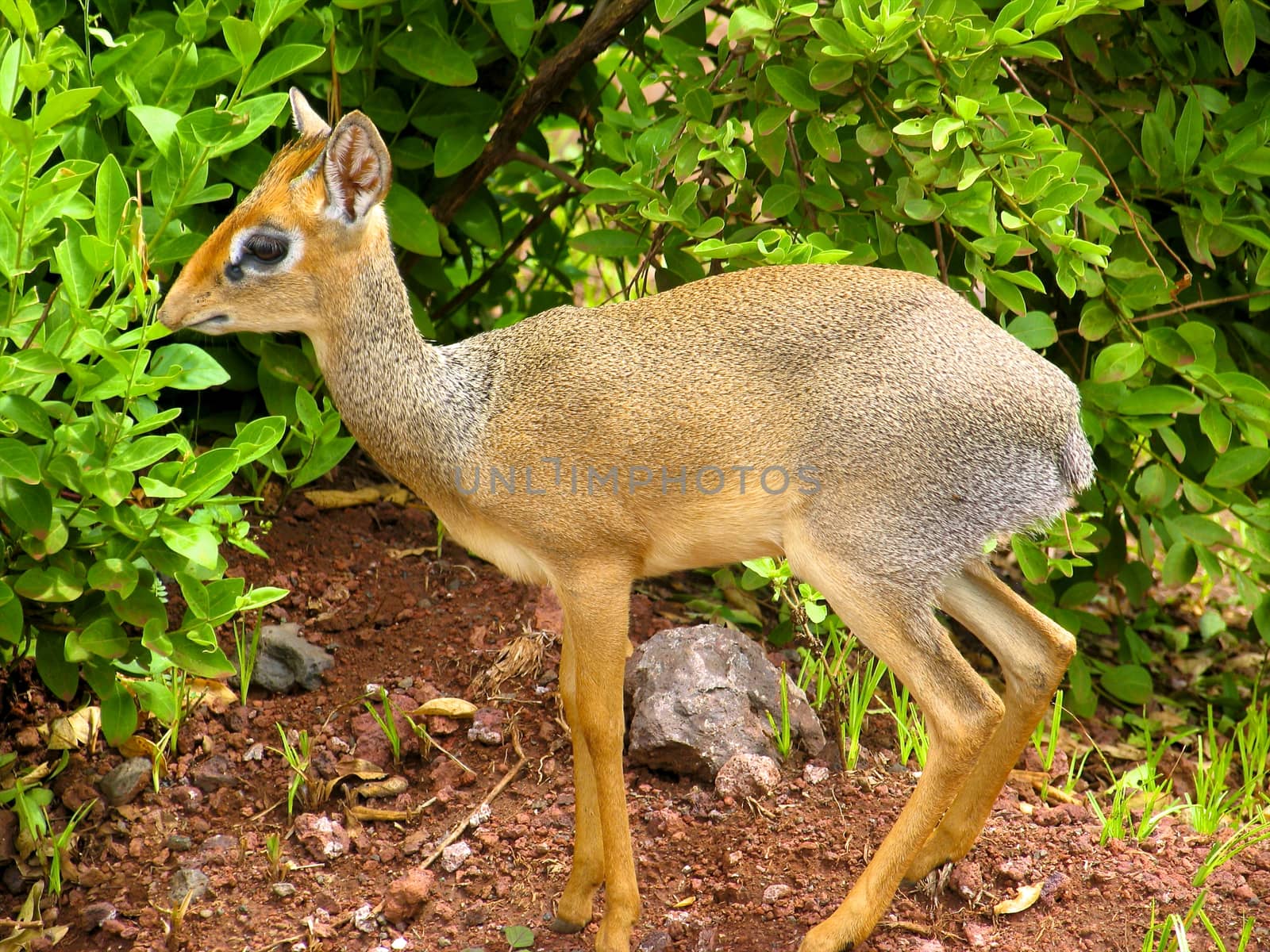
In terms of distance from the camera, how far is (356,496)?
5.31 m

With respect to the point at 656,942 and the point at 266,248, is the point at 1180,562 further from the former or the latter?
the point at 266,248

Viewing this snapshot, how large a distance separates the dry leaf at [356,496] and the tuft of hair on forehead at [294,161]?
1.90 metres

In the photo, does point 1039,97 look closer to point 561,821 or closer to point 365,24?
point 365,24

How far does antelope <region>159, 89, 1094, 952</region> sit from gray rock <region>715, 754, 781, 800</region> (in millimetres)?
535

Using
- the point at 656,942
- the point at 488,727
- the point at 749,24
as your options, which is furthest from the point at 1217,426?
the point at 488,727

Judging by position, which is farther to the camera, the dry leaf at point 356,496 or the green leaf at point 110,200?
the dry leaf at point 356,496

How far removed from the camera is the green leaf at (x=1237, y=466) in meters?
4.45

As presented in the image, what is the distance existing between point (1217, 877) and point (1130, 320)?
5.83 ft

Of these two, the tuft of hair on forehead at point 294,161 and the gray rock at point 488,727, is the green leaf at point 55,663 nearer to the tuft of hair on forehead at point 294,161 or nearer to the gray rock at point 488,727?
the gray rock at point 488,727

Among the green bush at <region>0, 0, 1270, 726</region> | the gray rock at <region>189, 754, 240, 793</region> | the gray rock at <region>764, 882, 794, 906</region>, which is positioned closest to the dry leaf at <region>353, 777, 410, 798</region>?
the gray rock at <region>189, 754, 240, 793</region>

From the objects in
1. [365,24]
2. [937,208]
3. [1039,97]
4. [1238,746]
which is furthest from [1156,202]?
[365,24]

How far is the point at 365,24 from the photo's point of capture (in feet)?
15.6

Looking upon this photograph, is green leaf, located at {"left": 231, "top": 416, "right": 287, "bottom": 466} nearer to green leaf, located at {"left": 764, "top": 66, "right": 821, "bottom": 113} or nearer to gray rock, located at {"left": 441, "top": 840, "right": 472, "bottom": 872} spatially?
gray rock, located at {"left": 441, "top": 840, "right": 472, "bottom": 872}

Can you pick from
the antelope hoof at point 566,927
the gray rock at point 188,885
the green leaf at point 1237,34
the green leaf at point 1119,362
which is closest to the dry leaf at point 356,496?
the gray rock at point 188,885
